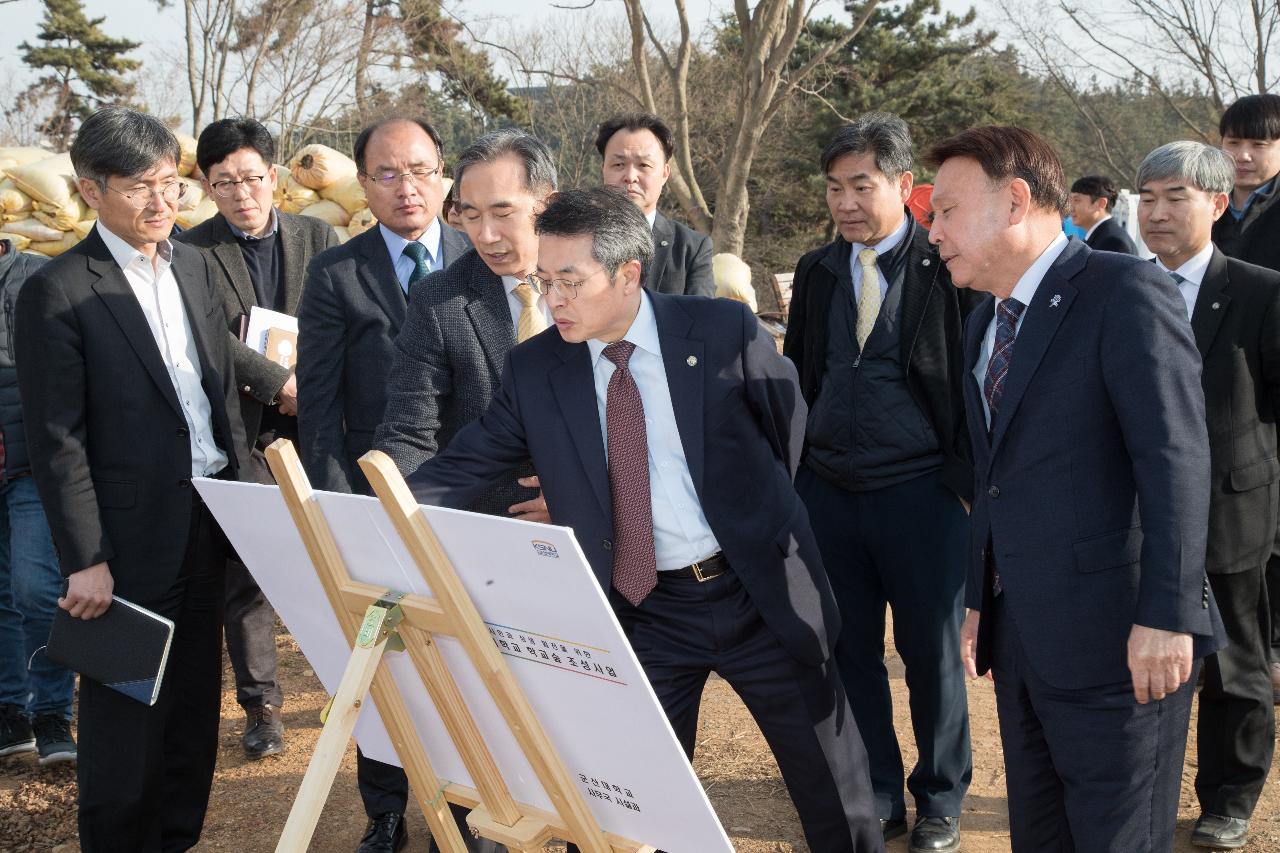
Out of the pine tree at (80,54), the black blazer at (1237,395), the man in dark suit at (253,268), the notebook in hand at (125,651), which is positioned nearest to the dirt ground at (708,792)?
the man in dark suit at (253,268)

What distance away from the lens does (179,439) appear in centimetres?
324

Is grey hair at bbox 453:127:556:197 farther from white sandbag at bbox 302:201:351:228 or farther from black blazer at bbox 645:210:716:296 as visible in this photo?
white sandbag at bbox 302:201:351:228

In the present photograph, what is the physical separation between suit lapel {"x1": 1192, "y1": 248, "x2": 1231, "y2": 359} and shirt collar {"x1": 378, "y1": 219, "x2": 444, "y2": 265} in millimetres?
2343

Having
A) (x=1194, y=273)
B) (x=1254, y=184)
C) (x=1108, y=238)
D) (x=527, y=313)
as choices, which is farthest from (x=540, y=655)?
(x=1108, y=238)

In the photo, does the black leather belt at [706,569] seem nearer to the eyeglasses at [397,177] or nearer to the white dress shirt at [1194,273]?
the eyeglasses at [397,177]

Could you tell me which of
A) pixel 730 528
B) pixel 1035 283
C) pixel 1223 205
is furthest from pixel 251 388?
pixel 1223 205

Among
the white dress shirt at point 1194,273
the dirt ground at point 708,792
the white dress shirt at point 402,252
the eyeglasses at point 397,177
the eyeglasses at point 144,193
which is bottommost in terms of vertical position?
the dirt ground at point 708,792

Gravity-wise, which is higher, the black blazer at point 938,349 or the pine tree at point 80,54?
the pine tree at point 80,54

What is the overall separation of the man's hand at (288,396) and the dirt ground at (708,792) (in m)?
1.44

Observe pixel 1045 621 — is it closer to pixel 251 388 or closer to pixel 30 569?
pixel 251 388

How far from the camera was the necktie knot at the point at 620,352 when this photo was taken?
2660 mm

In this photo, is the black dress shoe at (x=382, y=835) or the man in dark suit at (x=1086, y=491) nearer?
the man in dark suit at (x=1086, y=491)

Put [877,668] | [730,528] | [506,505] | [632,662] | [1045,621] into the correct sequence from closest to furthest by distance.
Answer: [632,662] → [1045,621] → [730,528] → [506,505] → [877,668]

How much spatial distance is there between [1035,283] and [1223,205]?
145 cm
